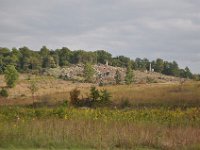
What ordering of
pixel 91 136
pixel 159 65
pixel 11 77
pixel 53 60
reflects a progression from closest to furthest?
1. pixel 91 136
2. pixel 11 77
3. pixel 53 60
4. pixel 159 65

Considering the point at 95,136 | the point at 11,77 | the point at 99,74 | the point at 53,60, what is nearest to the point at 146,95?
the point at 95,136

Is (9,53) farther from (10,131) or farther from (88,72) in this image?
(10,131)

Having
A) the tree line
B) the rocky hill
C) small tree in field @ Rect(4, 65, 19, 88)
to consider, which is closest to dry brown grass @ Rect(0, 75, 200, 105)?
small tree in field @ Rect(4, 65, 19, 88)

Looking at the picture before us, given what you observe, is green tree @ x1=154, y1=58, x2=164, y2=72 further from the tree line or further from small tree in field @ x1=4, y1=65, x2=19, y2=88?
small tree in field @ x1=4, y1=65, x2=19, y2=88

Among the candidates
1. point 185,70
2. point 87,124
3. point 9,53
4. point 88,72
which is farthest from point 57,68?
point 87,124

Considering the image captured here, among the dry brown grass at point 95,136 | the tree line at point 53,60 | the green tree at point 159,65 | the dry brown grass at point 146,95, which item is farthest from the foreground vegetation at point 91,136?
the green tree at point 159,65

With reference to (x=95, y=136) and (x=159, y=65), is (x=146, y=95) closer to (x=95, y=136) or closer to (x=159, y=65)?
(x=95, y=136)

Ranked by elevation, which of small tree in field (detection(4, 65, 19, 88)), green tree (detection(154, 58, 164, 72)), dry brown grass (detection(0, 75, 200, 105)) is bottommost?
dry brown grass (detection(0, 75, 200, 105))

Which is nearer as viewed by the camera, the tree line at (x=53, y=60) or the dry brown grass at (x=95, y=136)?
the dry brown grass at (x=95, y=136)

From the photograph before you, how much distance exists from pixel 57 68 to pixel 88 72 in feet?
111

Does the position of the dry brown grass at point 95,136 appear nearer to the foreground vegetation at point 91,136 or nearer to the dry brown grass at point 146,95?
the foreground vegetation at point 91,136

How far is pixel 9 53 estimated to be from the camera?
168 meters

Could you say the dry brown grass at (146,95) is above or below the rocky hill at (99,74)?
below

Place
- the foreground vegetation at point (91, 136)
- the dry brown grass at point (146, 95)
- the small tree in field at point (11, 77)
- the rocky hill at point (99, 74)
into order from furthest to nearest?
the rocky hill at point (99, 74) → the small tree in field at point (11, 77) → the dry brown grass at point (146, 95) → the foreground vegetation at point (91, 136)
